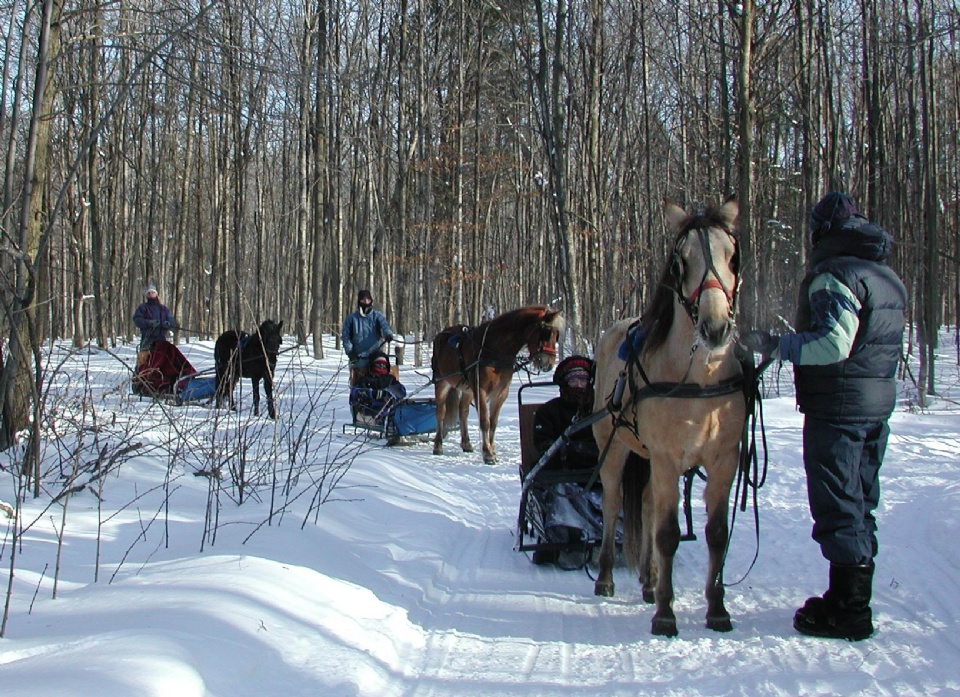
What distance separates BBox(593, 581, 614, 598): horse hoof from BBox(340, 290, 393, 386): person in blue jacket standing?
7210 millimetres

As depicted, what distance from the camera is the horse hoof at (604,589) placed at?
4555 millimetres

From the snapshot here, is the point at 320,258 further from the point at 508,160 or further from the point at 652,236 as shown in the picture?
the point at 652,236

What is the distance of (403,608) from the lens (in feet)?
13.9

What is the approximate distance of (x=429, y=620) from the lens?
4.09 meters

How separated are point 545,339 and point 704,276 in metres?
5.48

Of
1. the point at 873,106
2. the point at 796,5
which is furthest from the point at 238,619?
the point at 873,106

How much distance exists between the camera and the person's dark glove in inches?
141

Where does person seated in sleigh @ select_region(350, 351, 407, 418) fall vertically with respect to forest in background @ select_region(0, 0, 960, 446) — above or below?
below

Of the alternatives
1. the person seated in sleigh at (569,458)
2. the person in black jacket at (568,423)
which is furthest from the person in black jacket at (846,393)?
the person in black jacket at (568,423)

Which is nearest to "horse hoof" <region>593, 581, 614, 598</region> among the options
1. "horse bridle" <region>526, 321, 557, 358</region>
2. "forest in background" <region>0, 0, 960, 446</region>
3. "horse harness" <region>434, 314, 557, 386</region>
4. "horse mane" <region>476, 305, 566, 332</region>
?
"horse bridle" <region>526, 321, 557, 358</region>

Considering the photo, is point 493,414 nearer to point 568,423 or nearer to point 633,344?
point 568,423

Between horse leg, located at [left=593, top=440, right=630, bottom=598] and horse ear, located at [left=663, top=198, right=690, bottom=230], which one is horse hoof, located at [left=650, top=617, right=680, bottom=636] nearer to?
horse leg, located at [left=593, top=440, right=630, bottom=598]

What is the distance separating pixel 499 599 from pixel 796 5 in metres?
12.5

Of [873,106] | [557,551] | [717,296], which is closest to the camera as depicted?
[717,296]
